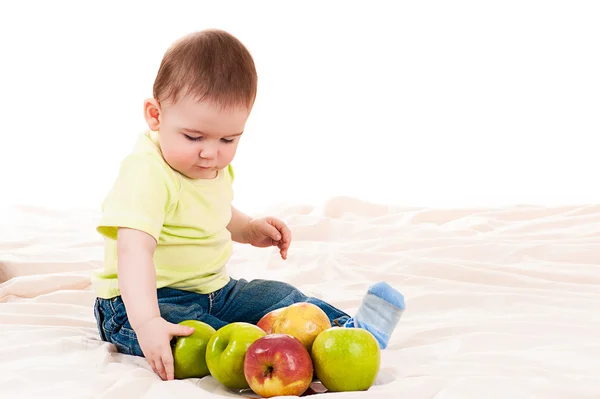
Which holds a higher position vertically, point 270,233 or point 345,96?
point 345,96

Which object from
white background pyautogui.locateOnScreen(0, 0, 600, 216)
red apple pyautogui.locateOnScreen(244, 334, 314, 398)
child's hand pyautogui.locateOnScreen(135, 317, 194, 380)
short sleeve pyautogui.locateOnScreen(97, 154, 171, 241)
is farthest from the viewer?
white background pyautogui.locateOnScreen(0, 0, 600, 216)

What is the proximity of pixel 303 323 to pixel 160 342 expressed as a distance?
0.25 m

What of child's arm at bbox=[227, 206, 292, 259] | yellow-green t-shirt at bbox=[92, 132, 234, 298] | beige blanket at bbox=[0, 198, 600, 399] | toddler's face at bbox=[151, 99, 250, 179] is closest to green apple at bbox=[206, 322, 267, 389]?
beige blanket at bbox=[0, 198, 600, 399]

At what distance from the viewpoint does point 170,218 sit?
1.64 meters

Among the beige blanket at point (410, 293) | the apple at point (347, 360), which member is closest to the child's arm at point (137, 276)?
the beige blanket at point (410, 293)

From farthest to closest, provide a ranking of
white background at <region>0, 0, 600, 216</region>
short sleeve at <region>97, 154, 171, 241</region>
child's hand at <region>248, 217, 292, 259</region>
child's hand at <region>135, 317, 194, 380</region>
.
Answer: white background at <region>0, 0, 600, 216</region>, child's hand at <region>248, 217, 292, 259</region>, short sleeve at <region>97, 154, 171, 241</region>, child's hand at <region>135, 317, 194, 380</region>

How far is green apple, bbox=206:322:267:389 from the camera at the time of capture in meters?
1.33

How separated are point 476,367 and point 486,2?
3815 millimetres

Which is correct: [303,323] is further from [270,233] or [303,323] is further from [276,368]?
[270,233]

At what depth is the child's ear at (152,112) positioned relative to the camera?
1.56 metres

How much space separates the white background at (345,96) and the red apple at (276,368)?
9.88ft

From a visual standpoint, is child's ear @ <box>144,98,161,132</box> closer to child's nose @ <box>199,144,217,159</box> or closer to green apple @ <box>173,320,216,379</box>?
child's nose @ <box>199,144,217,159</box>

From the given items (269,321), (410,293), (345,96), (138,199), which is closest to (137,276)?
(138,199)

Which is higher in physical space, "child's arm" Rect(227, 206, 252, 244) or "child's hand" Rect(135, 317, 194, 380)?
"child's arm" Rect(227, 206, 252, 244)
